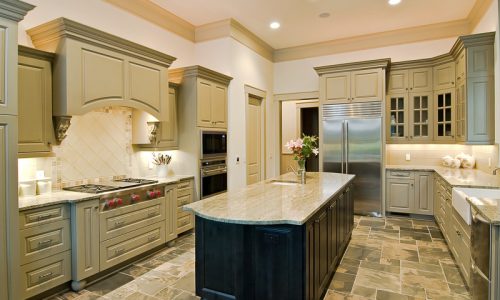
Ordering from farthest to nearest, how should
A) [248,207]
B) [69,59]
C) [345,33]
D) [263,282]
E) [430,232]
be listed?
1. [345,33]
2. [430,232]
3. [69,59]
4. [248,207]
5. [263,282]

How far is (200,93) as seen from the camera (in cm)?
458

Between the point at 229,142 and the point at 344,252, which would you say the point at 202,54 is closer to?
the point at 229,142

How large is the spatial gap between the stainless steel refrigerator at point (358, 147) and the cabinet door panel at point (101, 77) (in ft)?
12.2

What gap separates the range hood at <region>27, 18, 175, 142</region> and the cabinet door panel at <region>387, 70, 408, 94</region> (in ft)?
13.9

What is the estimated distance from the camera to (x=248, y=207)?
8.10ft

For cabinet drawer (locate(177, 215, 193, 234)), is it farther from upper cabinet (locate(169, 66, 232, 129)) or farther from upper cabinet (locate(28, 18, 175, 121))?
upper cabinet (locate(28, 18, 175, 121))

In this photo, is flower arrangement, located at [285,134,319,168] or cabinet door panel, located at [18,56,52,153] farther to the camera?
flower arrangement, located at [285,134,319,168]

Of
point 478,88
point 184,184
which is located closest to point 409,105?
point 478,88

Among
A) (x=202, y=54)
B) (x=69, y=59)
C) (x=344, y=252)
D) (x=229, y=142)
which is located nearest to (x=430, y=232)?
(x=344, y=252)

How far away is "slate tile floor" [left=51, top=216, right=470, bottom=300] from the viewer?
9.40ft

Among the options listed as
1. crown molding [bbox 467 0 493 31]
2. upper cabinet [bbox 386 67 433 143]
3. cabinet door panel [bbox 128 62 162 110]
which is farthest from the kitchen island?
crown molding [bbox 467 0 493 31]

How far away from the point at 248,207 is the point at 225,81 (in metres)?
3.17

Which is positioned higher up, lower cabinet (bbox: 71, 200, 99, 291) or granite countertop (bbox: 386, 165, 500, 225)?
granite countertop (bbox: 386, 165, 500, 225)

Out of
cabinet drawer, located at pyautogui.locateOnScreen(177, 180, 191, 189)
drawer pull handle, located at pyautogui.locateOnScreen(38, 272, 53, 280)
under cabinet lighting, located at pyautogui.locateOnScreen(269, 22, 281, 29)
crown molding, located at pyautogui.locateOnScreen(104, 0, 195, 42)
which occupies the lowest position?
drawer pull handle, located at pyautogui.locateOnScreen(38, 272, 53, 280)
